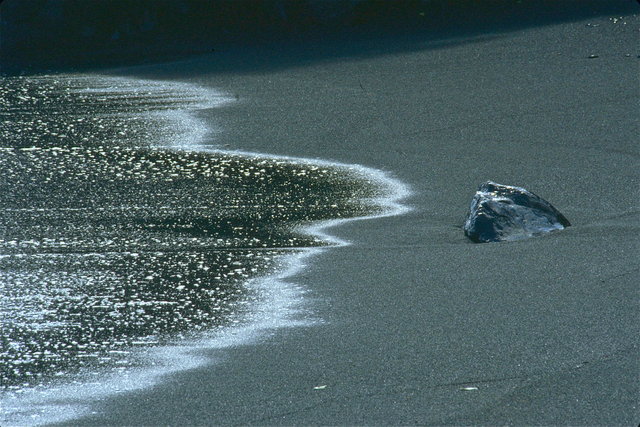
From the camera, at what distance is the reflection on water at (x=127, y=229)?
3.17m

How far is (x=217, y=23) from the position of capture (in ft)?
40.7

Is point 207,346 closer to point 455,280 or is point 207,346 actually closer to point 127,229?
point 455,280

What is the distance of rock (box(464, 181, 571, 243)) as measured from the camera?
4.07 meters

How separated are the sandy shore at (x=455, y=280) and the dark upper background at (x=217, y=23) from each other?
120 inches

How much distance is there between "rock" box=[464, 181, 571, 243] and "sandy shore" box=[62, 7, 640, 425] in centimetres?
10

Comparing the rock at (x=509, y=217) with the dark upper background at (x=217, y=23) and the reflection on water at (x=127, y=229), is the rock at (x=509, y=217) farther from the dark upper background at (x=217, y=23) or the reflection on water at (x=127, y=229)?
the dark upper background at (x=217, y=23)

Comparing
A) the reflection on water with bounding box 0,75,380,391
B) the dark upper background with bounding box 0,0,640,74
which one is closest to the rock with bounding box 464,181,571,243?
the reflection on water with bounding box 0,75,380,391

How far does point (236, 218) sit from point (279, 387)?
2078 millimetres

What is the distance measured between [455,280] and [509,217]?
71cm

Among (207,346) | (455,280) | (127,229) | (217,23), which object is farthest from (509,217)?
(217,23)

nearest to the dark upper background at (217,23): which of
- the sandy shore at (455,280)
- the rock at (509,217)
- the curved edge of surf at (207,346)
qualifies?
the sandy shore at (455,280)

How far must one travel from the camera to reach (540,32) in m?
9.53

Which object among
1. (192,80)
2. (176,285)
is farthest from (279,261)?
(192,80)

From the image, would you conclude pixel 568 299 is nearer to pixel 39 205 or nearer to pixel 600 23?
pixel 39 205
